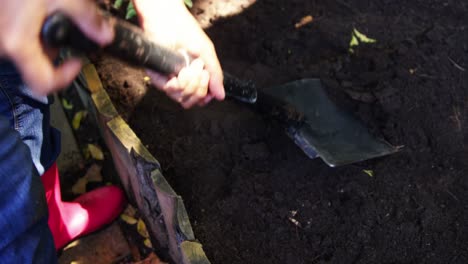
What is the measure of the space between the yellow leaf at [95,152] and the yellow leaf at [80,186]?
0.11m

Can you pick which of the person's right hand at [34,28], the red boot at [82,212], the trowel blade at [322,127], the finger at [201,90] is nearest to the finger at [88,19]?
the person's right hand at [34,28]

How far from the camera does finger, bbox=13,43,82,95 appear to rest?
0.79m

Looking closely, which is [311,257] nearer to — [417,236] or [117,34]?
[417,236]

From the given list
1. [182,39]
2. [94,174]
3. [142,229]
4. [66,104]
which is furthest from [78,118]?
[182,39]

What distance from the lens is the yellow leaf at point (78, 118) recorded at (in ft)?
7.07

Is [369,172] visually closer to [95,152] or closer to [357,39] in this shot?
[357,39]

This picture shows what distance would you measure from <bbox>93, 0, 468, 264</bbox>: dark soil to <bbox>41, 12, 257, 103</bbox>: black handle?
1.93 ft

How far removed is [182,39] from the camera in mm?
1347

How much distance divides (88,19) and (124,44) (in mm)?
A: 118

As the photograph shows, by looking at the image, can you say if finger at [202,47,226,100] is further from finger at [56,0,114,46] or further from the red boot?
the red boot

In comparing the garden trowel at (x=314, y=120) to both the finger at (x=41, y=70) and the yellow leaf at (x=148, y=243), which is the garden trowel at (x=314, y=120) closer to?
the finger at (x=41, y=70)

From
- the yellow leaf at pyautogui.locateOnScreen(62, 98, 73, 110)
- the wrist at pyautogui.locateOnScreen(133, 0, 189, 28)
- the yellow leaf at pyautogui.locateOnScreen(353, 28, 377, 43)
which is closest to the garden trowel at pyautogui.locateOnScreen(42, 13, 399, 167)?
the wrist at pyautogui.locateOnScreen(133, 0, 189, 28)

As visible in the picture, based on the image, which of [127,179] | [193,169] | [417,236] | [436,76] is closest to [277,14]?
[436,76]

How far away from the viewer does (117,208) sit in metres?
1.91
